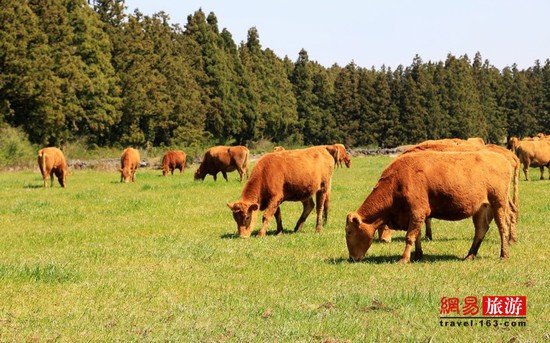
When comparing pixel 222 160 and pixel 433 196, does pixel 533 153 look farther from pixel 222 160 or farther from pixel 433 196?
pixel 433 196

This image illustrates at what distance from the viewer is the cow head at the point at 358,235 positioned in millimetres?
10453

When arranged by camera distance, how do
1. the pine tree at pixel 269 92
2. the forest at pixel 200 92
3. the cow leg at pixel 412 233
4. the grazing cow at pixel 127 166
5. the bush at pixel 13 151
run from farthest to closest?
the pine tree at pixel 269 92 < the forest at pixel 200 92 < the bush at pixel 13 151 < the grazing cow at pixel 127 166 < the cow leg at pixel 412 233

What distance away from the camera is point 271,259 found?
10.8 meters

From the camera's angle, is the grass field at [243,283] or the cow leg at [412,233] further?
the cow leg at [412,233]

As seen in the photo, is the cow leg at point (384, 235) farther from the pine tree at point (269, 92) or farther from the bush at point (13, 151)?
the pine tree at point (269, 92)

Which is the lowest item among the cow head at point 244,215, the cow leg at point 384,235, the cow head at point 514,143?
the cow leg at point 384,235

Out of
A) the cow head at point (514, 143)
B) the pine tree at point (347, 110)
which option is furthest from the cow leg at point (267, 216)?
the pine tree at point (347, 110)

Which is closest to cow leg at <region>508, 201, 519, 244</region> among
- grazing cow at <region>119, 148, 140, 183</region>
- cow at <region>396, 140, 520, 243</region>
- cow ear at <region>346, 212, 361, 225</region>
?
cow at <region>396, 140, 520, 243</region>

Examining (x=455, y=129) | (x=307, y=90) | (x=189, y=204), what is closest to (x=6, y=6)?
(x=189, y=204)

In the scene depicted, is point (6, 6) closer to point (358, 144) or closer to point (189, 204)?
point (189, 204)

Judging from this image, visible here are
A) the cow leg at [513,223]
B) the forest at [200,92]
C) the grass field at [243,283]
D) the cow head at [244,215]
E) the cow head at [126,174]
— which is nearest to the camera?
the grass field at [243,283]

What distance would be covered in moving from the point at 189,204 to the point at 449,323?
14631 millimetres

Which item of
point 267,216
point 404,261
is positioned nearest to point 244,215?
point 267,216

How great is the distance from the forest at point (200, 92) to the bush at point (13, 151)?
3.67 ft
